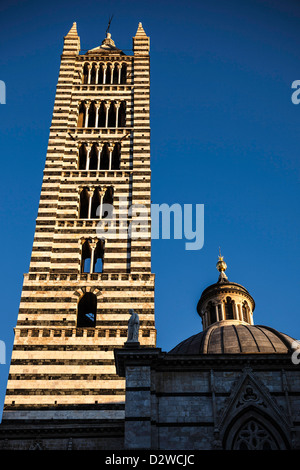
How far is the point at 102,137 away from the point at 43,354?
1312 cm

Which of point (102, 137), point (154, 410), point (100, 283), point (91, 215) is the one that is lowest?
point (154, 410)

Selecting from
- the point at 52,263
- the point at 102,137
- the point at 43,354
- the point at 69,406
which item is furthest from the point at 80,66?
the point at 69,406

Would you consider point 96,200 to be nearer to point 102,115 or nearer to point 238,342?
point 102,115

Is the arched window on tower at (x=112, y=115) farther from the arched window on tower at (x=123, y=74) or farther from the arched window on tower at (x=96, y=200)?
the arched window on tower at (x=96, y=200)

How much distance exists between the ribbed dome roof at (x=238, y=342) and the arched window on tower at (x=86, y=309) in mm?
4337

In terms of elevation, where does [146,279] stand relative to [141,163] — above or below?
below

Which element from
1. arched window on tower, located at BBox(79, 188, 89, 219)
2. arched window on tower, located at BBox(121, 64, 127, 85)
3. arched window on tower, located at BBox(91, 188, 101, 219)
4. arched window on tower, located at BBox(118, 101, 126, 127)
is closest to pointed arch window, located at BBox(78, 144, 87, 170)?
arched window on tower, located at BBox(79, 188, 89, 219)

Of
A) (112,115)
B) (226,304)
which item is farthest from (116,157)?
(226,304)

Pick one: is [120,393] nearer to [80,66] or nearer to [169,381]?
[169,381]

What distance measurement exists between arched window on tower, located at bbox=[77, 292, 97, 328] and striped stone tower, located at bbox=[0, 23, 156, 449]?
0.06 metres

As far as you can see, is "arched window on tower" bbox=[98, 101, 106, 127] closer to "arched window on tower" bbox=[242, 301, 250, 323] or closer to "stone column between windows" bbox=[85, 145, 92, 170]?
"stone column between windows" bbox=[85, 145, 92, 170]

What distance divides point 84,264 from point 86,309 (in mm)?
2322

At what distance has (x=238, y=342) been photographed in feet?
81.7
